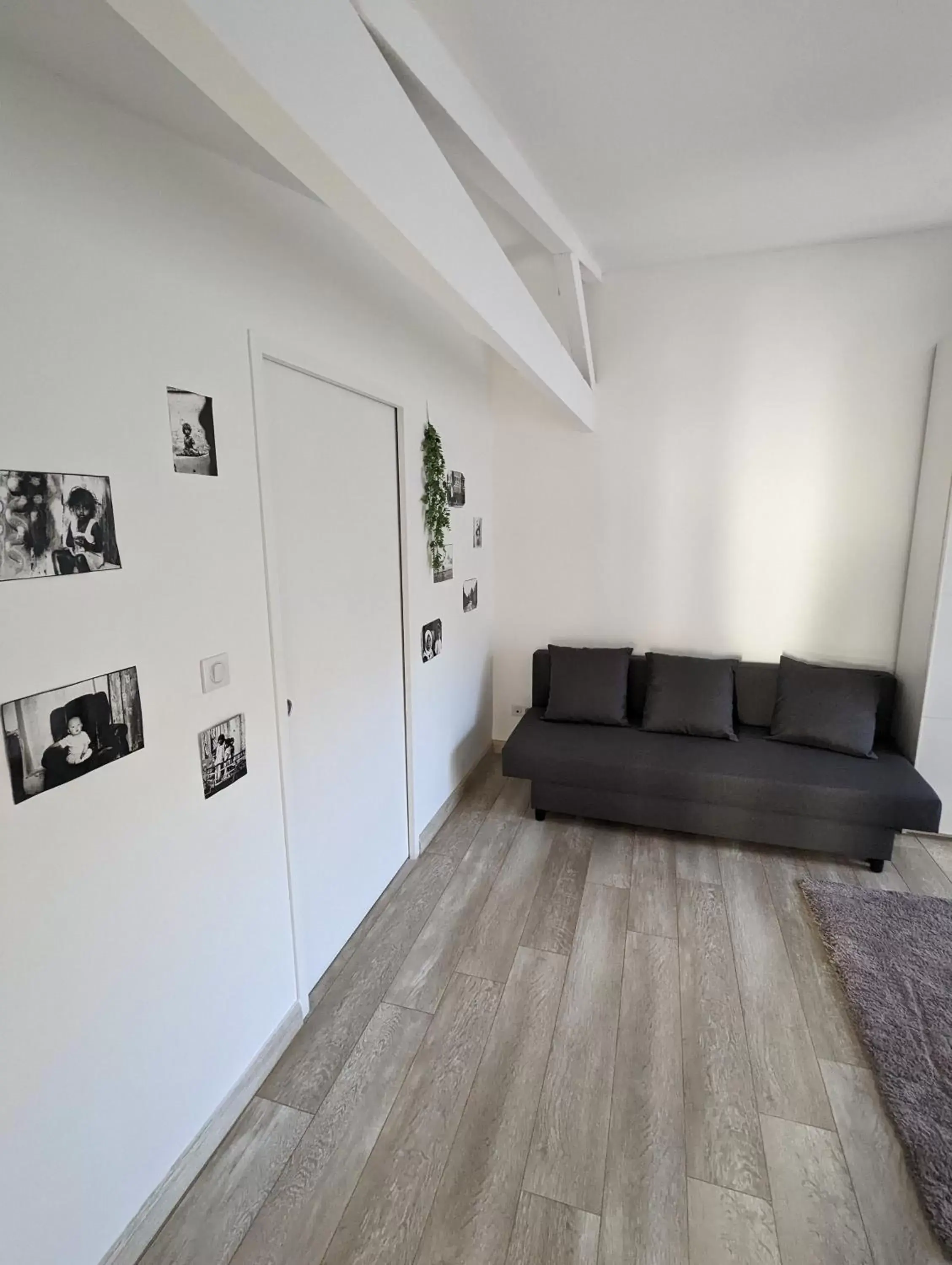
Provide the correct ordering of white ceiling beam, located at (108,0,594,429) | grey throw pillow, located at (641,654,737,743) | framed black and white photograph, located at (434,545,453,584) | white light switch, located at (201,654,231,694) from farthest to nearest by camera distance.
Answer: grey throw pillow, located at (641,654,737,743)
framed black and white photograph, located at (434,545,453,584)
white light switch, located at (201,654,231,694)
white ceiling beam, located at (108,0,594,429)

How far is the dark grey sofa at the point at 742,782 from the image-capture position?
2.59 m

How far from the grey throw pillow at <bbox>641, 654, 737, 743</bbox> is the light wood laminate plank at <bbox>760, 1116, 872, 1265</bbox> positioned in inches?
69.5

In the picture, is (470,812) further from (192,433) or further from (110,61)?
(110,61)

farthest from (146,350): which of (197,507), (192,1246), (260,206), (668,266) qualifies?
(668,266)

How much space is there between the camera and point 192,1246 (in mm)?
1330

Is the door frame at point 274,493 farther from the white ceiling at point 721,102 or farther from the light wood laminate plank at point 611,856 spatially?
the light wood laminate plank at point 611,856

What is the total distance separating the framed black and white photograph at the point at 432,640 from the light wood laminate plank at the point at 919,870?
2.31 m

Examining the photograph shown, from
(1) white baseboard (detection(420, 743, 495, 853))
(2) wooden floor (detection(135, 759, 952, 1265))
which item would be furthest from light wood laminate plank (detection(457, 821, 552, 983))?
(1) white baseboard (detection(420, 743, 495, 853))

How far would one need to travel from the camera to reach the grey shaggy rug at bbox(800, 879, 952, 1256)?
4.88 ft

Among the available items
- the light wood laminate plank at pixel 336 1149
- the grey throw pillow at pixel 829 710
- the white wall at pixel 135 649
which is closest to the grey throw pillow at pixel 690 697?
the grey throw pillow at pixel 829 710

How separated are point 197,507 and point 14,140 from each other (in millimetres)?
675

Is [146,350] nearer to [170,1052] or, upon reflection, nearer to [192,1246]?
[170,1052]

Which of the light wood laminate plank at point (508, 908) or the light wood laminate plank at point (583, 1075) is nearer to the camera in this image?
the light wood laminate plank at point (583, 1075)

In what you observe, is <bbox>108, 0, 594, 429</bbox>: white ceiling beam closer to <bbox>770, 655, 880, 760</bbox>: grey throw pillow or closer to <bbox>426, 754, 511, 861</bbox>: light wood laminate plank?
<bbox>426, 754, 511, 861</bbox>: light wood laminate plank
